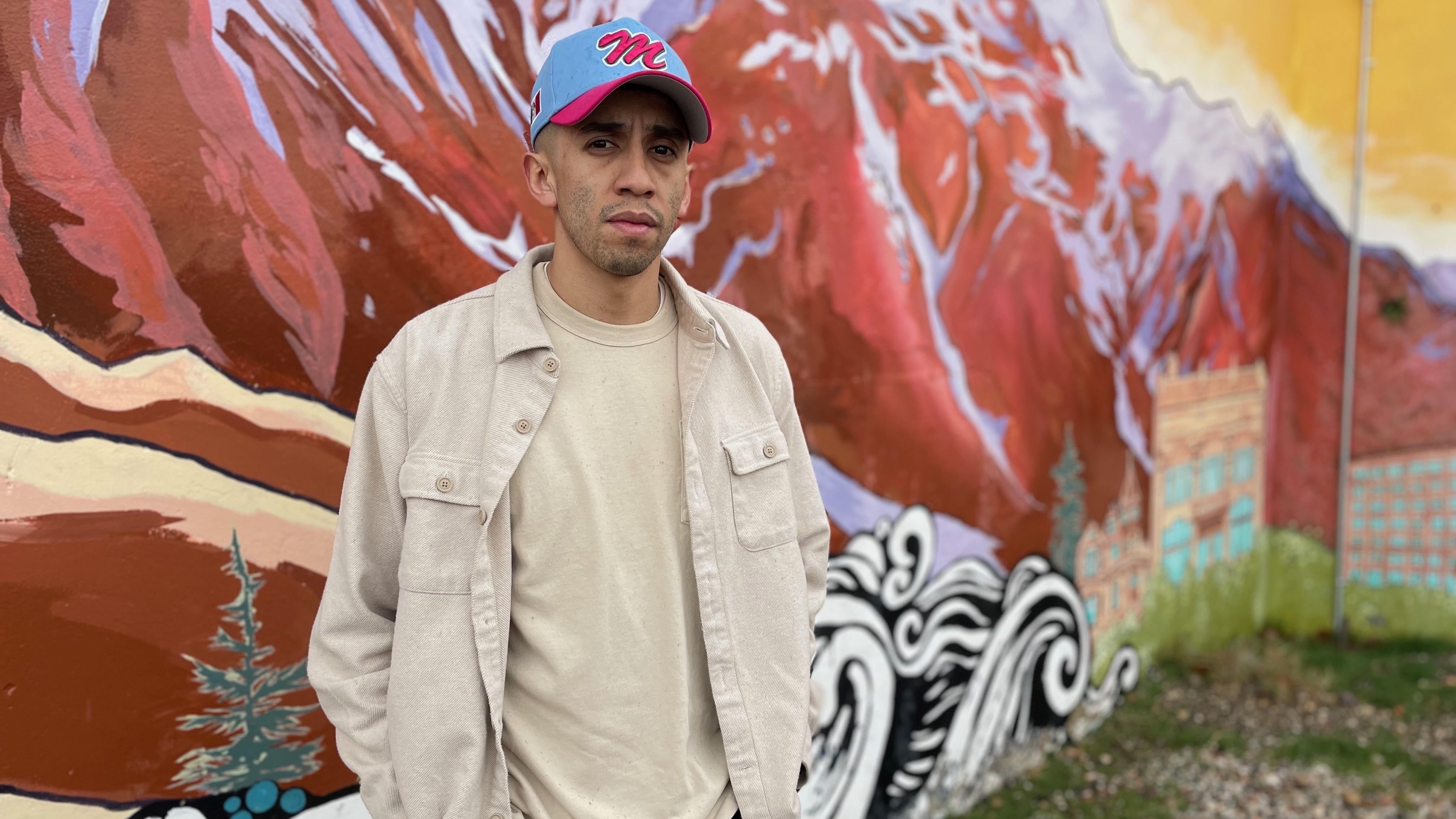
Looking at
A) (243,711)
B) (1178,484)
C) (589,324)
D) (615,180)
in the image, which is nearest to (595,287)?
(589,324)

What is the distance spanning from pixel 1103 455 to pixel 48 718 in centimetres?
402

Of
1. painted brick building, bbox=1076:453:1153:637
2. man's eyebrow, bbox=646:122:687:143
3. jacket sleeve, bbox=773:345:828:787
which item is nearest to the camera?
man's eyebrow, bbox=646:122:687:143

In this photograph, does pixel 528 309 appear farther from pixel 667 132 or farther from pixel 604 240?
pixel 667 132

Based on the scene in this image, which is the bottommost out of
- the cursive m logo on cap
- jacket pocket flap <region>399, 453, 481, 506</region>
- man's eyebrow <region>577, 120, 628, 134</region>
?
jacket pocket flap <region>399, 453, 481, 506</region>

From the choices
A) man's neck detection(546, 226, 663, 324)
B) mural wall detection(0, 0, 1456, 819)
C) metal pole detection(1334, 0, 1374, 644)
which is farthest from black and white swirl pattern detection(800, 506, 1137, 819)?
metal pole detection(1334, 0, 1374, 644)

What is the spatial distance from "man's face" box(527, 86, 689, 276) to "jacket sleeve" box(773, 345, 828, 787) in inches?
16.3

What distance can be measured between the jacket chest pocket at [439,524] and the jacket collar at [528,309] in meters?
0.20

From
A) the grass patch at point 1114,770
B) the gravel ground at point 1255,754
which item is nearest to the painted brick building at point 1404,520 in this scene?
the gravel ground at point 1255,754

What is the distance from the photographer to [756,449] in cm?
180

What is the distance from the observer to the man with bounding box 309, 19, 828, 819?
156 centimetres

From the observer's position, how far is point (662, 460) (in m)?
1.70

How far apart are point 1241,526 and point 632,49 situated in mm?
5249

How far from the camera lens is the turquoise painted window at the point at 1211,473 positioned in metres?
5.30

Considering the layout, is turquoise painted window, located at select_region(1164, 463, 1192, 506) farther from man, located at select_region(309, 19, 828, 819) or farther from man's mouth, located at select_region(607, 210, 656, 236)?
man's mouth, located at select_region(607, 210, 656, 236)
